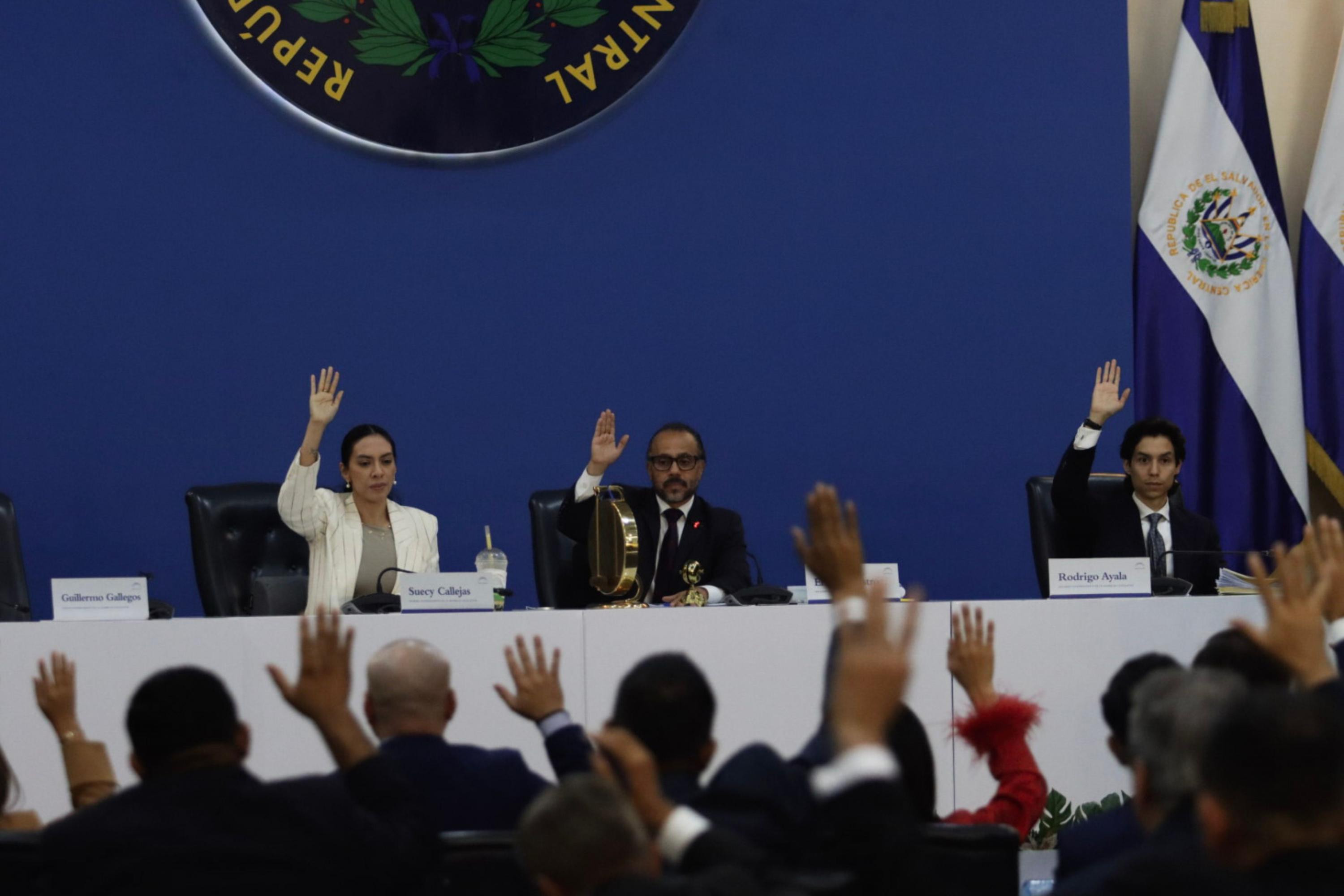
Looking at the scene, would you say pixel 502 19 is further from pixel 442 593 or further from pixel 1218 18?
pixel 1218 18

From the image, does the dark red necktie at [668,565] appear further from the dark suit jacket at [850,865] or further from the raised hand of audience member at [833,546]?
the dark suit jacket at [850,865]

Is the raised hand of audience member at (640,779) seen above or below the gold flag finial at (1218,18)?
below

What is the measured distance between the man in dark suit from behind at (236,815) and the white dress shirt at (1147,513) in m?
2.93

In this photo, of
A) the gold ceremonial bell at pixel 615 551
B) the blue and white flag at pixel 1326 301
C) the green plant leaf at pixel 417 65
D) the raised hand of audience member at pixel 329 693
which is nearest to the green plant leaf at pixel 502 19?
the green plant leaf at pixel 417 65

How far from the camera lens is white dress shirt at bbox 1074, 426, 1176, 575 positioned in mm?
4270

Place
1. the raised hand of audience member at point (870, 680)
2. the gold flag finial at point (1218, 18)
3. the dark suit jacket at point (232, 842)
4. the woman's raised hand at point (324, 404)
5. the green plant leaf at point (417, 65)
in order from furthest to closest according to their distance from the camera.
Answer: the gold flag finial at point (1218, 18)
the green plant leaf at point (417, 65)
the woman's raised hand at point (324, 404)
the dark suit jacket at point (232, 842)
the raised hand of audience member at point (870, 680)

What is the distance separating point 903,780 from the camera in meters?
1.82

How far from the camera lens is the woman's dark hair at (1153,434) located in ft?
14.2

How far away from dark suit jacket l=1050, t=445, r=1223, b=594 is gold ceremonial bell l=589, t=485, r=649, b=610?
1250 millimetres

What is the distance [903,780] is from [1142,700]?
0.32 m

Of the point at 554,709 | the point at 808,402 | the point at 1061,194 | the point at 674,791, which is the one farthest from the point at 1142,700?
the point at 1061,194

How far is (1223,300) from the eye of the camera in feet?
17.2

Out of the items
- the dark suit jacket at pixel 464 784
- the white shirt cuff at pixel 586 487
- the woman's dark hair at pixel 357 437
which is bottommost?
the dark suit jacket at pixel 464 784

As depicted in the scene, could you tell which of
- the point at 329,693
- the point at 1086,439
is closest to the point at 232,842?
the point at 329,693
